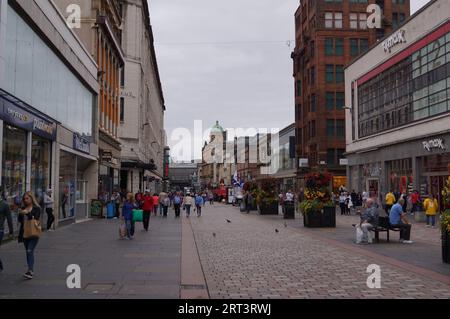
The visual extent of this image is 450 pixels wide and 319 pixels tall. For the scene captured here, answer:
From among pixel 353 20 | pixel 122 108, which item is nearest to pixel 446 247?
pixel 122 108

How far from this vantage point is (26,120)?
17.7 m

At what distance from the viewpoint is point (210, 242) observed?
1728 centimetres

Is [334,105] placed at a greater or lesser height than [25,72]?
greater

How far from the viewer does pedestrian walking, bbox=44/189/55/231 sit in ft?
67.9

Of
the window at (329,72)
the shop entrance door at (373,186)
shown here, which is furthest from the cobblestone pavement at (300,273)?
the window at (329,72)

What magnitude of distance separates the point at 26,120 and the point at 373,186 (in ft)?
121

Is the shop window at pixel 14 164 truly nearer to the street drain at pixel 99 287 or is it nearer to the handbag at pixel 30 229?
the handbag at pixel 30 229

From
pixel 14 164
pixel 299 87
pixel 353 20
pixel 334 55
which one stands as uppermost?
pixel 353 20

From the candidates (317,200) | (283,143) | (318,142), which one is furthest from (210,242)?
(283,143)

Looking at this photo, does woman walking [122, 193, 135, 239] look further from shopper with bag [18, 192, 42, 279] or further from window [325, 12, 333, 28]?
window [325, 12, 333, 28]

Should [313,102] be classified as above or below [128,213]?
above

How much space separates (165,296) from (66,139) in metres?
17.0

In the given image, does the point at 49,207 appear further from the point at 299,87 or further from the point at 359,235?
the point at 299,87

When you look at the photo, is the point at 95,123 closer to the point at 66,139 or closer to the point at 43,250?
the point at 66,139
